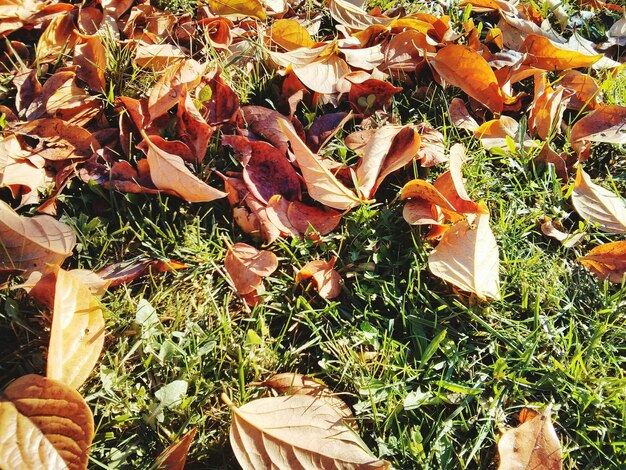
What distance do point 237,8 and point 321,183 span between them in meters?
0.96

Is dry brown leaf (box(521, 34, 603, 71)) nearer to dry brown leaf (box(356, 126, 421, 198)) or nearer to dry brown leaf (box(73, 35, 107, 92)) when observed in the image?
dry brown leaf (box(356, 126, 421, 198))

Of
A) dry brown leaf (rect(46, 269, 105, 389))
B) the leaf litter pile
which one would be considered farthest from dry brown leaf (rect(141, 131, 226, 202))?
dry brown leaf (rect(46, 269, 105, 389))

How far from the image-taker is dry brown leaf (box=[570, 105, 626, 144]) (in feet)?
6.85

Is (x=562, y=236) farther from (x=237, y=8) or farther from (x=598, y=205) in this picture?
(x=237, y=8)

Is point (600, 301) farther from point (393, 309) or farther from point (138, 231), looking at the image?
point (138, 231)

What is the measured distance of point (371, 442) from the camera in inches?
57.7

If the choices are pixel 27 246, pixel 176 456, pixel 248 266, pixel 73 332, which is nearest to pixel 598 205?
pixel 248 266

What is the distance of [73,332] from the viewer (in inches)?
55.7

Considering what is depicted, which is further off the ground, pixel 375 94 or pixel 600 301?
pixel 375 94

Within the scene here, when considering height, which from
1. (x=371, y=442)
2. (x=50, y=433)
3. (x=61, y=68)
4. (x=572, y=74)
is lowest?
(x=371, y=442)

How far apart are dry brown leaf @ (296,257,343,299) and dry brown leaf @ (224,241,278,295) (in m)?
0.09

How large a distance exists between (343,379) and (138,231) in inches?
30.1

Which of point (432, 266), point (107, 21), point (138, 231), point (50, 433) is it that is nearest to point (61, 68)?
point (107, 21)

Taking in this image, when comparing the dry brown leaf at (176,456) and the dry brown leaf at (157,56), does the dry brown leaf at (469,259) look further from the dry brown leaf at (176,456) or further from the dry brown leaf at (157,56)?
the dry brown leaf at (157,56)
